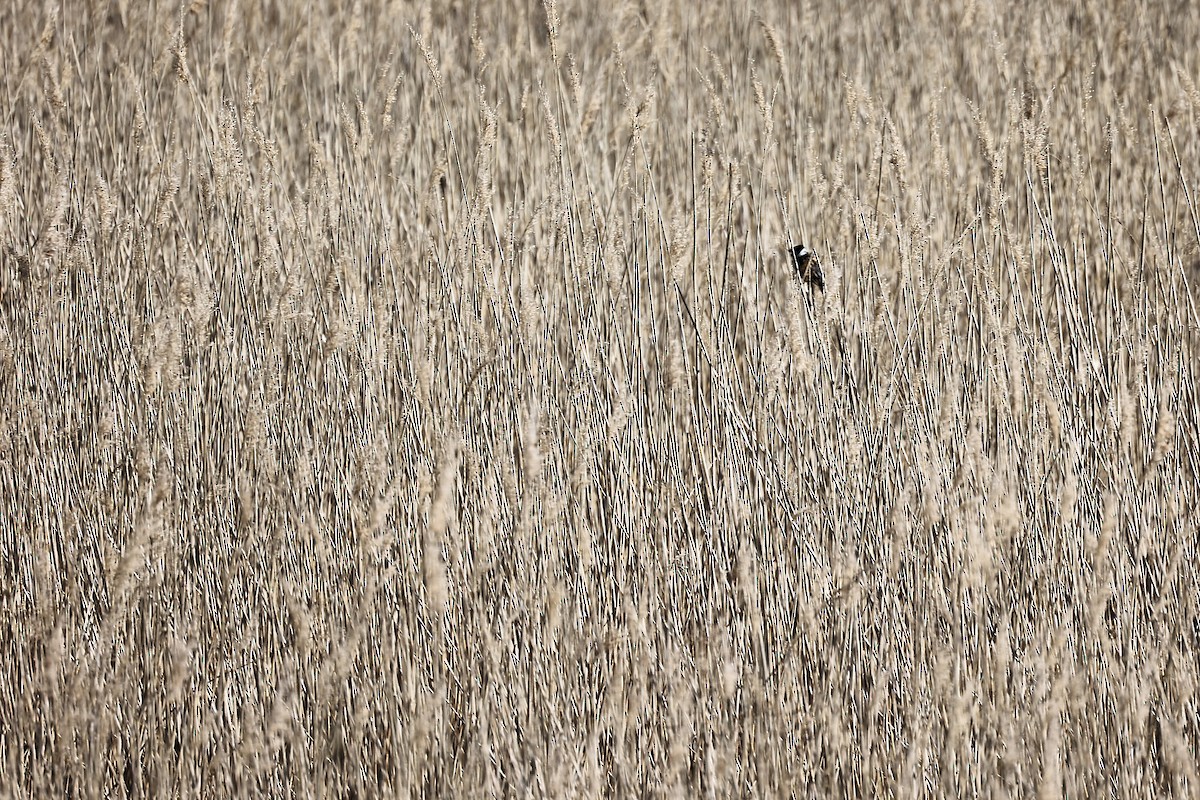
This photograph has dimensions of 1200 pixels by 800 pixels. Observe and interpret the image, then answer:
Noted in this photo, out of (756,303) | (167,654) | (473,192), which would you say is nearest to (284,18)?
(473,192)

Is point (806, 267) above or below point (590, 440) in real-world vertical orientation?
above

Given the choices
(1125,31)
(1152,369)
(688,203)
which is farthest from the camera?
(1125,31)

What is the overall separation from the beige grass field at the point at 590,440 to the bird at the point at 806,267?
0.11ft

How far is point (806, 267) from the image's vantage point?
4.44 ft

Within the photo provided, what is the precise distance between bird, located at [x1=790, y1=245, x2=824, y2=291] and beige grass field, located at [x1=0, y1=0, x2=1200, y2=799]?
34 millimetres

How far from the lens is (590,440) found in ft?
4.21

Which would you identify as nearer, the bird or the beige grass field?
the beige grass field

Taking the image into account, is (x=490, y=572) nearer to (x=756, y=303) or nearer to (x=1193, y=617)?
(x=756, y=303)

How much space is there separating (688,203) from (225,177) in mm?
809

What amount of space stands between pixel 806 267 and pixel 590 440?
18.4 inches

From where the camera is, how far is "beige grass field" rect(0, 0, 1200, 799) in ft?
3.82

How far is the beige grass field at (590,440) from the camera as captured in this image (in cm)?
116

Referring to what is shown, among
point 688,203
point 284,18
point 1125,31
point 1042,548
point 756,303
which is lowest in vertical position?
point 1042,548

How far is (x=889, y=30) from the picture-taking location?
1621mm
